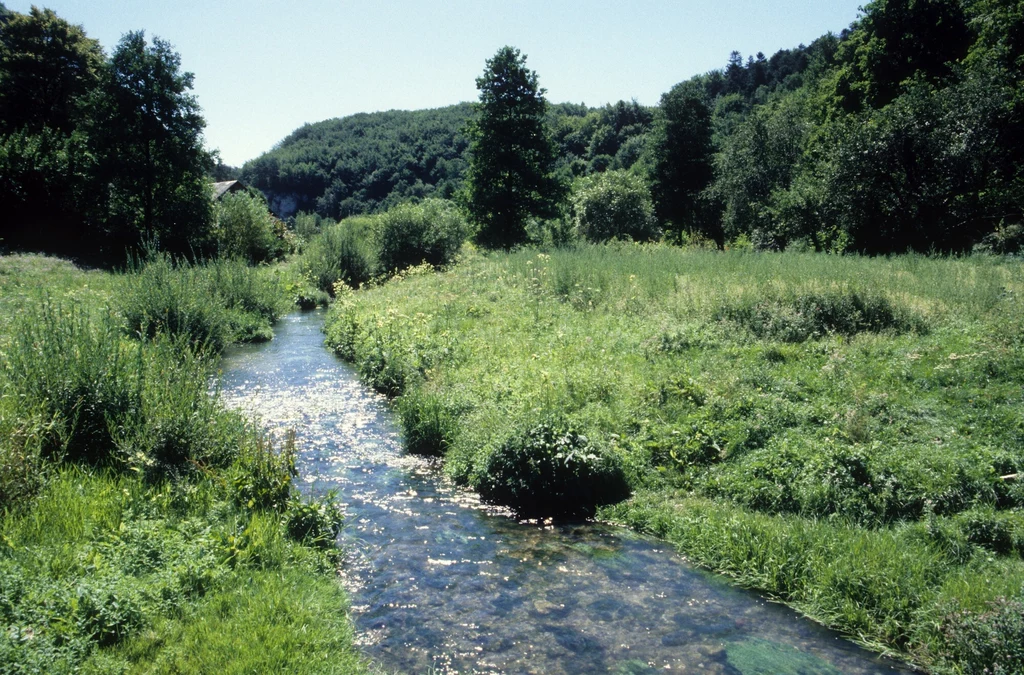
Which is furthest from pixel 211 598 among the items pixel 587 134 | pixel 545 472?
pixel 587 134

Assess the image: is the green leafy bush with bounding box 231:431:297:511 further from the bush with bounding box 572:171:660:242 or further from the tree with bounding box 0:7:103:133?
the tree with bounding box 0:7:103:133

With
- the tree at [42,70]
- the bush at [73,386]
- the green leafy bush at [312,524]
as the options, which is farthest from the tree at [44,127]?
the green leafy bush at [312,524]

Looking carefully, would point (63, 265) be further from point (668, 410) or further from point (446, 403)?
point (668, 410)

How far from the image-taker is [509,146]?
35656mm

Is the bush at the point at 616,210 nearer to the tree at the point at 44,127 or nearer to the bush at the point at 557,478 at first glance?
the tree at the point at 44,127

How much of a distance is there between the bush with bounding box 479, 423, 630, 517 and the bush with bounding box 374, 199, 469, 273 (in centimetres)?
2506

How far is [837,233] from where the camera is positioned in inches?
1184

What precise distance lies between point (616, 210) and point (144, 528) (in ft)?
124

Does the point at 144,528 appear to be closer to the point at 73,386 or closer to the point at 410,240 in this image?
the point at 73,386

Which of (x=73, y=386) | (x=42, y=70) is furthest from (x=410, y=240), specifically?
(x=73, y=386)

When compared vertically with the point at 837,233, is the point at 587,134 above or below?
above

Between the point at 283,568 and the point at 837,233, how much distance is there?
30588mm

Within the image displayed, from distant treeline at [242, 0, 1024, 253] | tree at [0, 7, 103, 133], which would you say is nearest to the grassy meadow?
distant treeline at [242, 0, 1024, 253]

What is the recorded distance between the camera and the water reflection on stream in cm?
511
